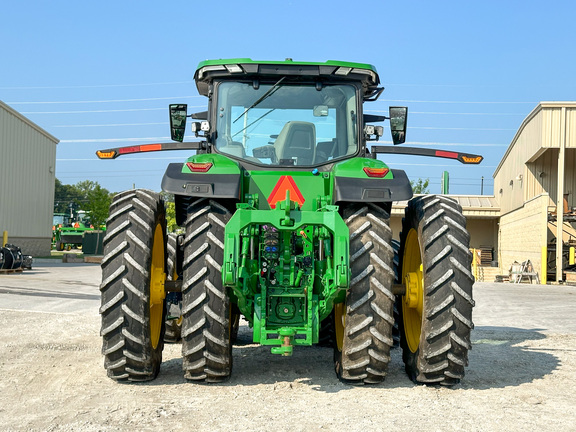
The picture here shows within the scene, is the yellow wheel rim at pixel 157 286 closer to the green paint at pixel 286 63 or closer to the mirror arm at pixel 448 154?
the green paint at pixel 286 63

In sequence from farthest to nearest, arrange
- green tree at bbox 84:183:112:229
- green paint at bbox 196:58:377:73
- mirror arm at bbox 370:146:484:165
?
1. green tree at bbox 84:183:112:229
2. mirror arm at bbox 370:146:484:165
3. green paint at bbox 196:58:377:73

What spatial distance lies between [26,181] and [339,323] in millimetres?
36374

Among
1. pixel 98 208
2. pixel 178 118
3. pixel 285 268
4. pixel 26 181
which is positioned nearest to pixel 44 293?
pixel 178 118

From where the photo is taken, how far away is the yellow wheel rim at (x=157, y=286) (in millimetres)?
5730

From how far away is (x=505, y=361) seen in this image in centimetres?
684

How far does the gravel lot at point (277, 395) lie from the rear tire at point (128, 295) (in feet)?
0.65

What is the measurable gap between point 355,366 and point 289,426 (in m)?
1.14

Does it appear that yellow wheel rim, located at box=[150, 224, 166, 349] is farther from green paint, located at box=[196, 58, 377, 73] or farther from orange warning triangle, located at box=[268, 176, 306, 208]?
green paint, located at box=[196, 58, 377, 73]

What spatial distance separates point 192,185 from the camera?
5293 millimetres

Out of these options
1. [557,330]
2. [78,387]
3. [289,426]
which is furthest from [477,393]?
[557,330]

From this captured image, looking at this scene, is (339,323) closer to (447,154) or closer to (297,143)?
(297,143)

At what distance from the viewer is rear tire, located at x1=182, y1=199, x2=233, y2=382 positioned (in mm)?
5105

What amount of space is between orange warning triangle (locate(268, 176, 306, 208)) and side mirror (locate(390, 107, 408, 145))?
5.38ft

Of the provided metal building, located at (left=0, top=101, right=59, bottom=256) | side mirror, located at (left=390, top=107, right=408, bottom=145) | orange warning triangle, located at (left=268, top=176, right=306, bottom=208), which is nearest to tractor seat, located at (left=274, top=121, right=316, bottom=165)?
orange warning triangle, located at (left=268, top=176, right=306, bottom=208)
